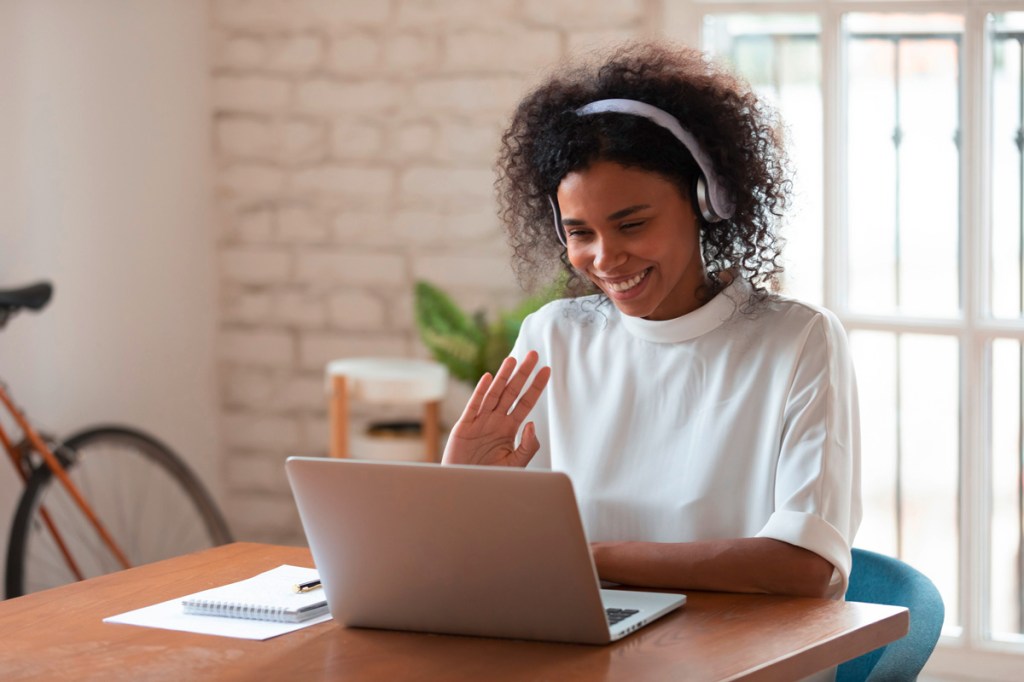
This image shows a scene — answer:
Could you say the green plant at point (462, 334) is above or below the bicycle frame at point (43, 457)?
above

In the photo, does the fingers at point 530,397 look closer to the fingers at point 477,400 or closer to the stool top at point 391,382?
the fingers at point 477,400

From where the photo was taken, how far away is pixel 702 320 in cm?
194

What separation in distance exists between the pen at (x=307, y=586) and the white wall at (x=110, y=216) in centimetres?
194

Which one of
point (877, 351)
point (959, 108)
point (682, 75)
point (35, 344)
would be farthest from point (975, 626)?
point (35, 344)

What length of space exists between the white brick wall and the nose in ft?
5.87

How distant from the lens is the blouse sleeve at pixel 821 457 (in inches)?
66.2

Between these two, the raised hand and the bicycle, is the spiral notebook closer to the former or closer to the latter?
the raised hand

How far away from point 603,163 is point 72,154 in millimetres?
2151

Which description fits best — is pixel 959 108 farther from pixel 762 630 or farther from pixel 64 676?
pixel 64 676

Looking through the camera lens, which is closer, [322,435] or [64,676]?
[64,676]

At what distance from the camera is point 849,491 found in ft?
5.76

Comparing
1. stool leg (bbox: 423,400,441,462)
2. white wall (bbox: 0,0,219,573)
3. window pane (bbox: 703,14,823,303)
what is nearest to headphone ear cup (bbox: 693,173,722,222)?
window pane (bbox: 703,14,823,303)

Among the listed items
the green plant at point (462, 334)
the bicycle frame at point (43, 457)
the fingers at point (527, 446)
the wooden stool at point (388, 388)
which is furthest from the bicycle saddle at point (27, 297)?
the fingers at point (527, 446)

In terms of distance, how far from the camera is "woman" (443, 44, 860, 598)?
1.83 m
